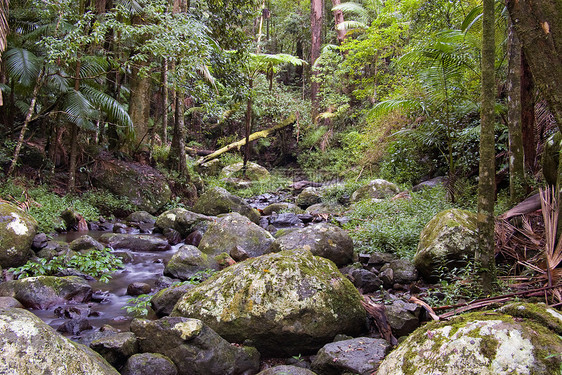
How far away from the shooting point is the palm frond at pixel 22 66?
878cm

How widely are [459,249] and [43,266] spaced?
5825mm

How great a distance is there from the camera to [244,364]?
11.2 ft

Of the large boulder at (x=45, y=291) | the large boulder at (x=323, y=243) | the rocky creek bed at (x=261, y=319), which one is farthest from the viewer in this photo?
the large boulder at (x=323, y=243)

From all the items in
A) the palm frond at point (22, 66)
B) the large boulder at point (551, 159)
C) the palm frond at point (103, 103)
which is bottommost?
the large boulder at point (551, 159)

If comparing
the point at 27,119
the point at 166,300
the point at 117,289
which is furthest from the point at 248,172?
the point at 166,300

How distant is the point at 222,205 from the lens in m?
10.8

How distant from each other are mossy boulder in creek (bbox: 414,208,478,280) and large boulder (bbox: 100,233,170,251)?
520cm

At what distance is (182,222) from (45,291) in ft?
13.8

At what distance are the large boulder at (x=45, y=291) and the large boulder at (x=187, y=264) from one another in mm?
1231

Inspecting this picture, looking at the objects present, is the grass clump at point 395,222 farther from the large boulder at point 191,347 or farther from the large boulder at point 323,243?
the large boulder at point 191,347

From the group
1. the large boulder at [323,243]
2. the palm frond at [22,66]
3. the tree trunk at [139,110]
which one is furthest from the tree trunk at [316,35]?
the large boulder at [323,243]

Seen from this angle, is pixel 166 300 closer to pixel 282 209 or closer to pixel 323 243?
pixel 323 243

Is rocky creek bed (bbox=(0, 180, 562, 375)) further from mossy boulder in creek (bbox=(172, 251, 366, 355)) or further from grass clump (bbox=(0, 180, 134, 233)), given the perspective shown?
grass clump (bbox=(0, 180, 134, 233))

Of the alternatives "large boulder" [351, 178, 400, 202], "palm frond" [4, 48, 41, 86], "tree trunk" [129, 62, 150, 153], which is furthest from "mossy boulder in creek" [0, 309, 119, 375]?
"tree trunk" [129, 62, 150, 153]
